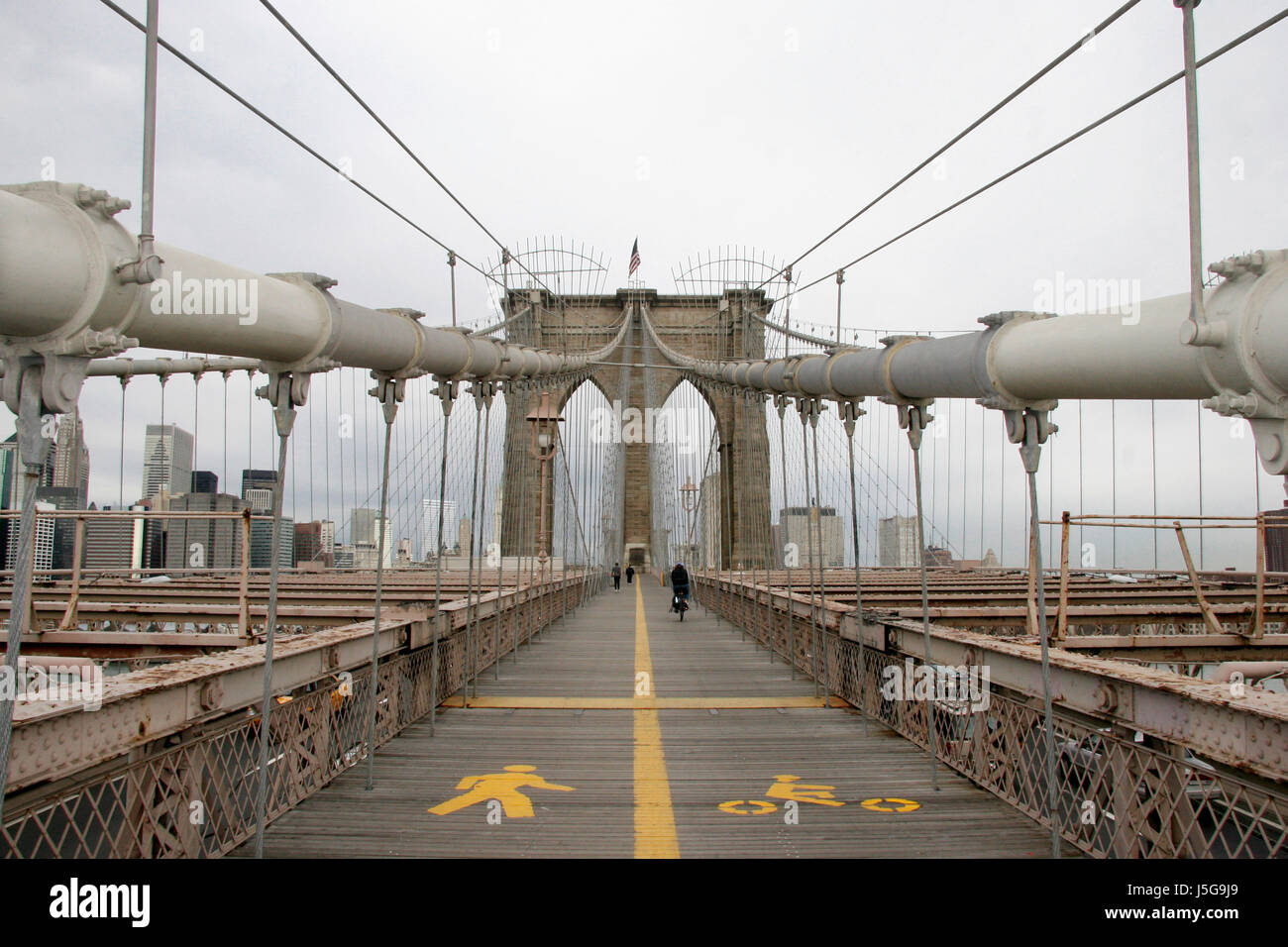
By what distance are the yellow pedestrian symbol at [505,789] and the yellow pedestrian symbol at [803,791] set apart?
133 cm

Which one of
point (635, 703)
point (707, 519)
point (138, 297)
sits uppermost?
point (138, 297)

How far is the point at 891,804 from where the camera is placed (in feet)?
16.4

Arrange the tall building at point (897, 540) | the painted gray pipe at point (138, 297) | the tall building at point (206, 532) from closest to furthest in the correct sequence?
1. the painted gray pipe at point (138, 297)
2. the tall building at point (206, 532)
3. the tall building at point (897, 540)

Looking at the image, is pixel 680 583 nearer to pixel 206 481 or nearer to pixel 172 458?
pixel 172 458

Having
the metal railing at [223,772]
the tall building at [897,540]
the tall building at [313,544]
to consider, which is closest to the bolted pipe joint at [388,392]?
the metal railing at [223,772]

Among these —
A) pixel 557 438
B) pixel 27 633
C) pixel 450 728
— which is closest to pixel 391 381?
pixel 450 728

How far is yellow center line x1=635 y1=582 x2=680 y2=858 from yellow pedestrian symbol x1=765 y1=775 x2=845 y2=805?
71 centimetres

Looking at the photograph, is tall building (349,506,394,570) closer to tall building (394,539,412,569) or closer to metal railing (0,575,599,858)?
tall building (394,539,412,569)

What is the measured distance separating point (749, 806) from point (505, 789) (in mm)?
1565

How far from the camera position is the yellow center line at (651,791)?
14.1 feet

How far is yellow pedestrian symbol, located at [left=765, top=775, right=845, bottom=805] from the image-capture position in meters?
5.08
